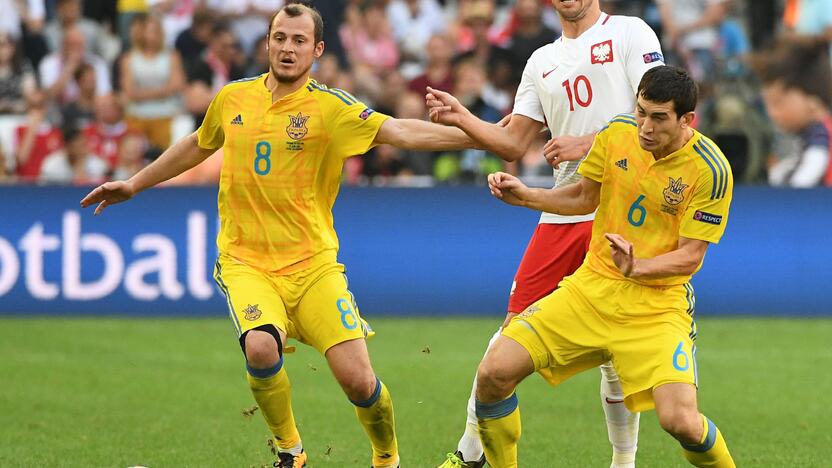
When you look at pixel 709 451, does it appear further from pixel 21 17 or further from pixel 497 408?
pixel 21 17

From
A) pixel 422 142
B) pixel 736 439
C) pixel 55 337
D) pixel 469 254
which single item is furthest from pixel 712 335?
pixel 422 142

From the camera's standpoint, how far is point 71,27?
1847cm

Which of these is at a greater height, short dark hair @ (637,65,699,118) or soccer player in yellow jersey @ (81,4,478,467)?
short dark hair @ (637,65,699,118)

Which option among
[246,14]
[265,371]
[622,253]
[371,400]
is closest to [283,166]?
[265,371]

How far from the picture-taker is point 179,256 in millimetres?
14828

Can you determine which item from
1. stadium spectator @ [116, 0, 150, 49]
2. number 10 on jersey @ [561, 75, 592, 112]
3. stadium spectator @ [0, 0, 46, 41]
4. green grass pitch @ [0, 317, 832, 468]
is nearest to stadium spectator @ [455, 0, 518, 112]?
green grass pitch @ [0, 317, 832, 468]

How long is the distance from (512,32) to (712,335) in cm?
536

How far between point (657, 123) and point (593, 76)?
1.13 meters

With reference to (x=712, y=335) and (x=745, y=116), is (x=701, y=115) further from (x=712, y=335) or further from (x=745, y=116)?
(x=712, y=335)

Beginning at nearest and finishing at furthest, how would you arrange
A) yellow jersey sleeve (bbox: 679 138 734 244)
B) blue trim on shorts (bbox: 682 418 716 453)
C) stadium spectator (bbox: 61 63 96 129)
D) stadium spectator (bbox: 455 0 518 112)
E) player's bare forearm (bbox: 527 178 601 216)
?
1. blue trim on shorts (bbox: 682 418 716 453)
2. yellow jersey sleeve (bbox: 679 138 734 244)
3. player's bare forearm (bbox: 527 178 601 216)
4. stadium spectator (bbox: 455 0 518 112)
5. stadium spectator (bbox: 61 63 96 129)

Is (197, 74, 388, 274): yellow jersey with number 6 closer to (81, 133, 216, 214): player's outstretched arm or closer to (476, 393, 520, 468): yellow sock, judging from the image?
(81, 133, 216, 214): player's outstretched arm

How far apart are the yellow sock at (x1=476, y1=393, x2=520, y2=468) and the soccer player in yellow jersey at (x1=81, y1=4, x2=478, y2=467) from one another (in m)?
0.65

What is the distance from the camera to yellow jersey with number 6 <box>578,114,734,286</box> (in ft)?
23.2

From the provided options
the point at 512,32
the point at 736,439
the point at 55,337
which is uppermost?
the point at 512,32
